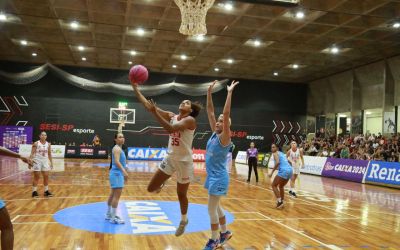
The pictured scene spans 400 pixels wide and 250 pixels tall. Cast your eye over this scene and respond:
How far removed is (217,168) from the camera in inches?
218

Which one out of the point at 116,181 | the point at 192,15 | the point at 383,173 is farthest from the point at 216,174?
the point at 383,173

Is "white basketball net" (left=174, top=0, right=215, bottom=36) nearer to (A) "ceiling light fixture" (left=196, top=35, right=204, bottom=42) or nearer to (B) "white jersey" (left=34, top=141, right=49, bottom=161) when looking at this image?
(B) "white jersey" (left=34, top=141, right=49, bottom=161)

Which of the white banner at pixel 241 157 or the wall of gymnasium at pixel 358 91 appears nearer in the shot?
the wall of gymnasium at pixel 358 91

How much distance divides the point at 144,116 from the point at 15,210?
69.4ft

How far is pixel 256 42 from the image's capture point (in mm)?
20578

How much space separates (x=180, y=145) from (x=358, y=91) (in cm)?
2444

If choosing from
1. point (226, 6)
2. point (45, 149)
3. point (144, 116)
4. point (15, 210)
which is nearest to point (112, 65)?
point (144, 116)

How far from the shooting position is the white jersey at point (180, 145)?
5.25 meters

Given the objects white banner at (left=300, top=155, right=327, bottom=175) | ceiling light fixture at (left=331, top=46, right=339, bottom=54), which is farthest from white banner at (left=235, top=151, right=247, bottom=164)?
ceiling light fixture at (left=331, top=46, right=339, bottom=54)

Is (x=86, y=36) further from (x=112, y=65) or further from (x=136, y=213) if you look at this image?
(x=136, y=213)

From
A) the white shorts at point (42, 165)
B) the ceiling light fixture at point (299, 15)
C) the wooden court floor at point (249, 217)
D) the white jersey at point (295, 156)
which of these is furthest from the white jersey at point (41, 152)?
the ceiling light fixture at point (299, 15)

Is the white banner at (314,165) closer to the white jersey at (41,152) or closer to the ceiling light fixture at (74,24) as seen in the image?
the ceiling light fixture at (74,24)

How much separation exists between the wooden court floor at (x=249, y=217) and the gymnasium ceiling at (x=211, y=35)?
731cm

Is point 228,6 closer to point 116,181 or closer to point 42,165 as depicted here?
point 42,165
